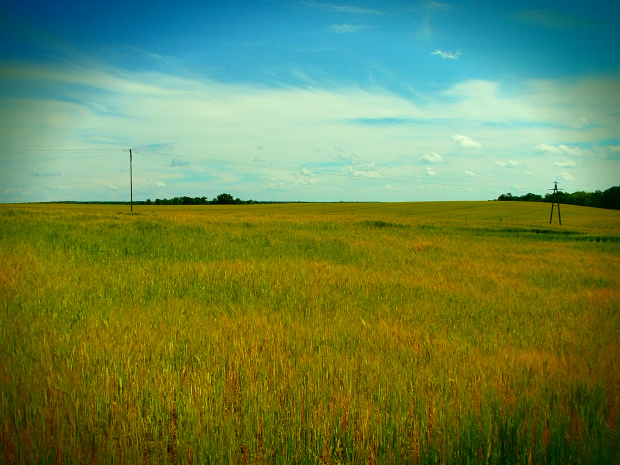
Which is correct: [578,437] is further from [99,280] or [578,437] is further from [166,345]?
[99,280]

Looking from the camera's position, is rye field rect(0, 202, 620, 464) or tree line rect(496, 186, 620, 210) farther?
tree line rect(496, 186, 620, 210)

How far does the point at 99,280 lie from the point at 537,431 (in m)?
8.53

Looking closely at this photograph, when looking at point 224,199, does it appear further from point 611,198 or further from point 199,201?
point 611,198

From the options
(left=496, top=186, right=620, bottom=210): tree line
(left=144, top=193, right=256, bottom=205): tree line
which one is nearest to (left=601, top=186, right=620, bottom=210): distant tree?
(left=496, top=186, right=620, bottom=210): tree line

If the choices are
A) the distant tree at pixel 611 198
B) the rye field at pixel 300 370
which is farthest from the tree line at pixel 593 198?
the rye field at pixel 300 370

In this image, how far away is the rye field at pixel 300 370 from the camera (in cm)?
272

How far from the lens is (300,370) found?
378cm

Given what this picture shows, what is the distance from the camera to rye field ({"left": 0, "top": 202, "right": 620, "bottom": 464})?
2719 millimetres

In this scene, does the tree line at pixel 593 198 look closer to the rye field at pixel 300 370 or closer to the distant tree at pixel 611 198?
the distant tree at pixel 611 198

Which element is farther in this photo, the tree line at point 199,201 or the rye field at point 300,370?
the tree line at point 199,201

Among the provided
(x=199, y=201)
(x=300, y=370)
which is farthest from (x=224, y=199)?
(x=300, y=370)

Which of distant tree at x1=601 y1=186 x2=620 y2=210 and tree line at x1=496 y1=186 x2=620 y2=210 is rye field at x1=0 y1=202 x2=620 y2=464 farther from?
distant tree at x1=601 y1=186 x2=620 y2=210

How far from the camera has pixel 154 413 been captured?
3059mm

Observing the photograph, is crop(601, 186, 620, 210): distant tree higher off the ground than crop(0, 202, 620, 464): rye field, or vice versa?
crop(601, 186, 620, 210): distant tree
